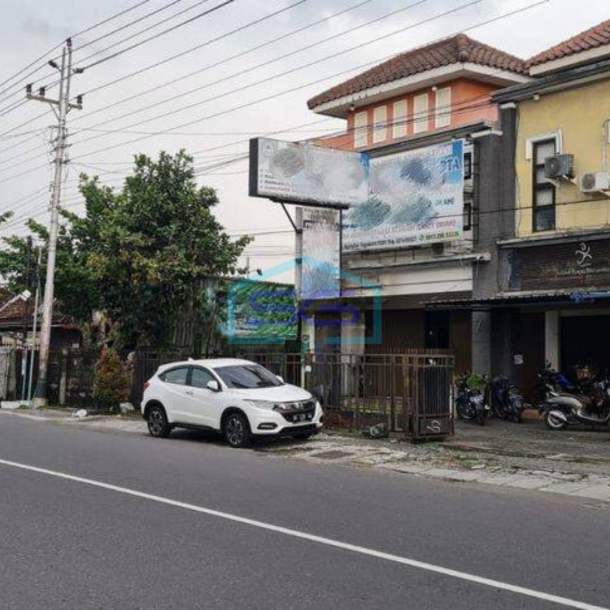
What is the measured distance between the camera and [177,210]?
23.3 metres

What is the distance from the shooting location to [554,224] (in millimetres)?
18953

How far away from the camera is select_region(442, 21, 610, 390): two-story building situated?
59.1 feet

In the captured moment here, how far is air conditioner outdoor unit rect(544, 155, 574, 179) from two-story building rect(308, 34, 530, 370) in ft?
5.33

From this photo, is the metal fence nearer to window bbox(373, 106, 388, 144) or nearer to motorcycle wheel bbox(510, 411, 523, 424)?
motorcycle wheel bbox(510, 411, 523, 424)

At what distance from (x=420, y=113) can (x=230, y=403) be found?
15119 millimetres

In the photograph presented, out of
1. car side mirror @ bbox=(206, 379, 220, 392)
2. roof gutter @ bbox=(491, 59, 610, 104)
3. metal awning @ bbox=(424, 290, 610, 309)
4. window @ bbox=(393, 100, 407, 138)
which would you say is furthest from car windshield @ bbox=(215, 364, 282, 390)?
window @ bbox=(393, 100, 407, 138)

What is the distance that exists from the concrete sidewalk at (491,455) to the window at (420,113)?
38.6 ft

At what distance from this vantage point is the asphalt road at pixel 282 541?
549cm

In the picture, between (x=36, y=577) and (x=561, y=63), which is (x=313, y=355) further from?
(x=36, y=577)

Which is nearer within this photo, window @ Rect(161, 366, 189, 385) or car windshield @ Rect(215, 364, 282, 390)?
car windshield @ Rect(215, 364, 282, 390)

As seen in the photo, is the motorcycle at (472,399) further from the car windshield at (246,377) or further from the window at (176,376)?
the window at (176,376)

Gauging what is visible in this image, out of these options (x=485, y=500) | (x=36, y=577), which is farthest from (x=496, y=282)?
(x=36, y=577)

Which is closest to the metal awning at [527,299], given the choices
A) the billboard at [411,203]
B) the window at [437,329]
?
the billboard at [411,203]

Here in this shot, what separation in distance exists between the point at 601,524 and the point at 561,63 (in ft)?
45.9
